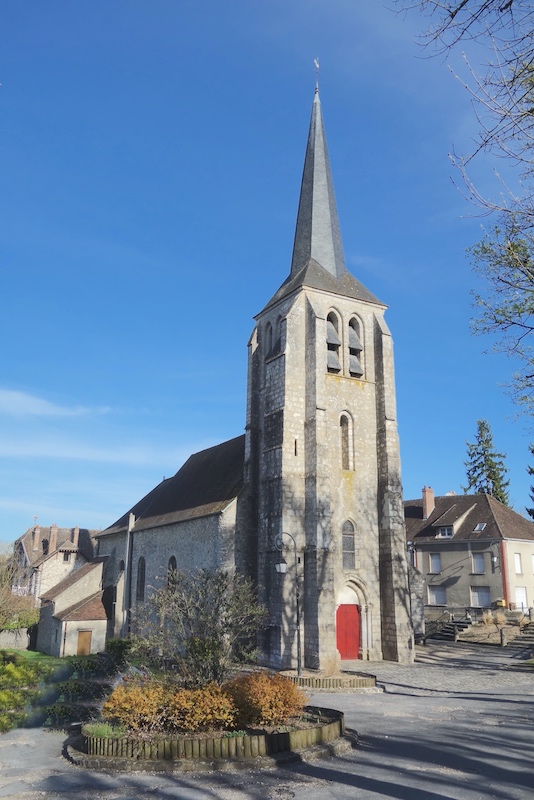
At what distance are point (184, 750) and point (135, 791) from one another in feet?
4.76

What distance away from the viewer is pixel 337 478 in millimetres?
25234

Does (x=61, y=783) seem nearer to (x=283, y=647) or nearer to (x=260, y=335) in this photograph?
(x=283, y=647)

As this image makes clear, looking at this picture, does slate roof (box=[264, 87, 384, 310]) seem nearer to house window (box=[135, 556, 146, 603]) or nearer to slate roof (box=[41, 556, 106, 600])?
house window (box=[135, 556, 146, 603])

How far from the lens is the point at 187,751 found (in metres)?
10.3

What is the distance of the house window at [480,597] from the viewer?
118 feet

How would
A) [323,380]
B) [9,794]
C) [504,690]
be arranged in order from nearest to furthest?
[9,794]
[504,690]
[323,380]

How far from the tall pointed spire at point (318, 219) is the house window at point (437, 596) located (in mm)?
20803

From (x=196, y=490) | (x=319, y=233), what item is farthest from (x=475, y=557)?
(x=319, y=233)

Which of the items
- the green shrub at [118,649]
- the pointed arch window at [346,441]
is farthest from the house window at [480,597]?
the green shrub at [118,649]

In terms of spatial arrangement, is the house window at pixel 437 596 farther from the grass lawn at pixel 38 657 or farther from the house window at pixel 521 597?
the grass lawn at pixel 38 657

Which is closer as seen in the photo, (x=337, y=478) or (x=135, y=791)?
(x=135, y=791)

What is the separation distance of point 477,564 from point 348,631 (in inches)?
605

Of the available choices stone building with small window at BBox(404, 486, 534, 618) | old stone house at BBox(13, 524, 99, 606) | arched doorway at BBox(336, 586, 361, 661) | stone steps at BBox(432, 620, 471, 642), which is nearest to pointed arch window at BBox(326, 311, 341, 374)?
arched doorway at BBox(336, 586, 361, 661)

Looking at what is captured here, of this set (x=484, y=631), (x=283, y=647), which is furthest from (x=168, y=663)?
(x=484, y=631)
